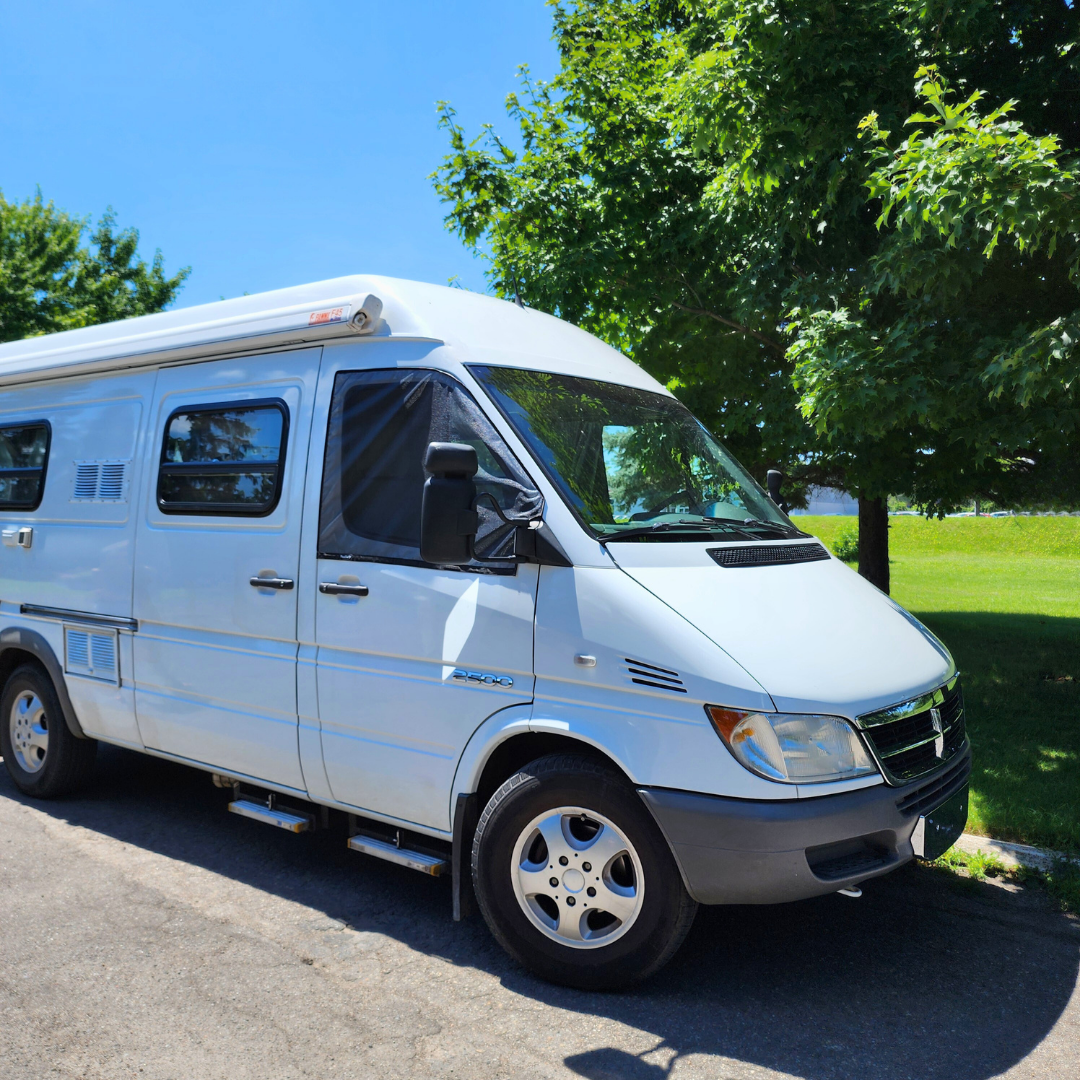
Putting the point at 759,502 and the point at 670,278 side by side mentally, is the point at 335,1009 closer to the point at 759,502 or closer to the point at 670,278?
the point at 759,502

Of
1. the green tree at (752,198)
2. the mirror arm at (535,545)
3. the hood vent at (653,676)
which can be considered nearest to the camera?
the hood vent at (653,676)

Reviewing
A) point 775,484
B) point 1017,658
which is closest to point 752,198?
point 775,484

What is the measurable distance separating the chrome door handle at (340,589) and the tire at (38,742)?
253 centimetres

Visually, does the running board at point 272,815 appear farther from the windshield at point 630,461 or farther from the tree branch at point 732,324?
the tree branch at point 732,324

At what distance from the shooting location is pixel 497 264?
1001 cm

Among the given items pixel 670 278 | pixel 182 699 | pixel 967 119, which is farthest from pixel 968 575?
pixel 182 699

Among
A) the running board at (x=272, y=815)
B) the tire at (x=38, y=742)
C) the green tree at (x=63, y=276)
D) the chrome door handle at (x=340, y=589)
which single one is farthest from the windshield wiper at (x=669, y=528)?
the green tree at (x=63, y=276)

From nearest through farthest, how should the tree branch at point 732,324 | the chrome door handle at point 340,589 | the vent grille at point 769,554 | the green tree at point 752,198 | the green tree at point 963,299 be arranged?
→ the vent grille at point 769,554 < the chrome door handle at point 340,589 < the green tree at point 963,299 < the green tree at point 752,198 < the tree branch at point 732,324

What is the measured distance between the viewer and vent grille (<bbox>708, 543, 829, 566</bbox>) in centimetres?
381

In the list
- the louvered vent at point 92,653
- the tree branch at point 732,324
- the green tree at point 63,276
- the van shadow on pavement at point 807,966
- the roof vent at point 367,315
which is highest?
the green tree at point 63,276

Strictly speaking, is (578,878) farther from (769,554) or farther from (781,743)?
(769,554)

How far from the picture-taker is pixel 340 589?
4.14 m

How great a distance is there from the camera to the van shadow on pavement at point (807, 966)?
3223 millimetres

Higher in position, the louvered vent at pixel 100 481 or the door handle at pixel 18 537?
the louvered vent at pixel 100 481
